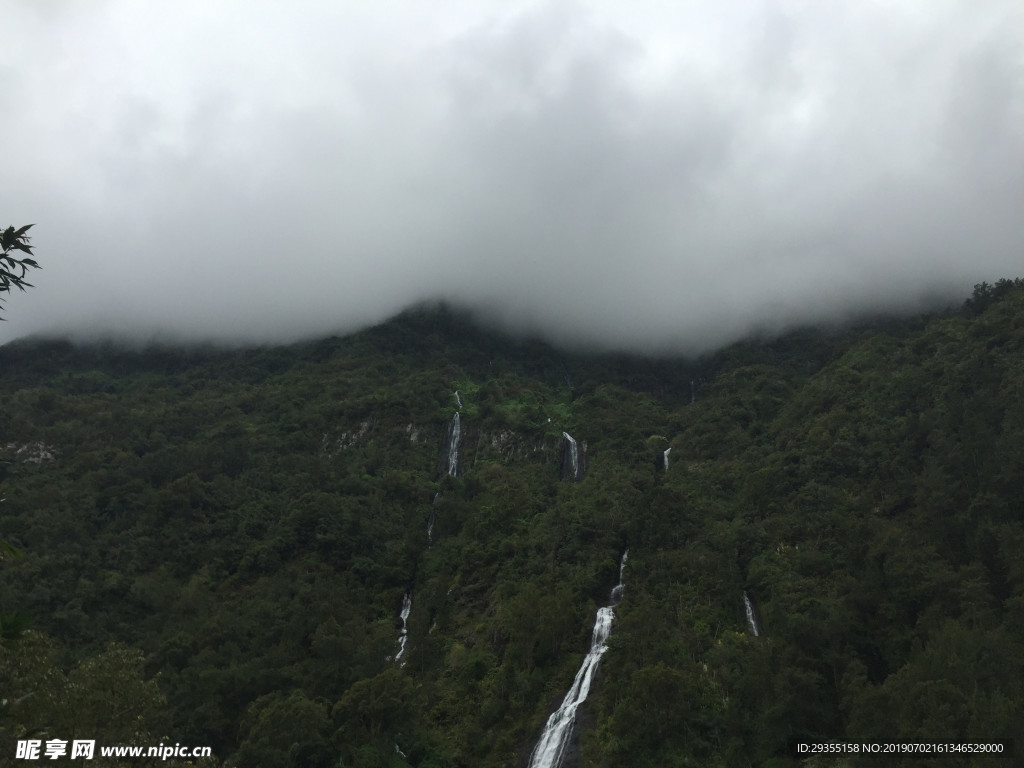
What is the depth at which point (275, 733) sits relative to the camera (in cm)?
4631

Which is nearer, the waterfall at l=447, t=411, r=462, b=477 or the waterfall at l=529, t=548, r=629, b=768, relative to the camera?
the waterfall at l=529, t=548, r=629, b=768

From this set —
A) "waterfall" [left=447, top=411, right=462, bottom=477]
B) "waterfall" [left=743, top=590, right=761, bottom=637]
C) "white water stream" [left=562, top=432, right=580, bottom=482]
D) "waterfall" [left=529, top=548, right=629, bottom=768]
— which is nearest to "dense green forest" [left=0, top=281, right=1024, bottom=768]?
"waterfall" [left=743, top=590, right=761, bottom=637]

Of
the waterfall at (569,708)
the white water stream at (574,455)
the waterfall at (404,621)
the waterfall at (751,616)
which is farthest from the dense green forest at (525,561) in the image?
the white water stream at (574,455)

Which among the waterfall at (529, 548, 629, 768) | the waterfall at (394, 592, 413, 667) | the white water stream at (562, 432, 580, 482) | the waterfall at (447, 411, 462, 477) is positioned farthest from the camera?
the waterfall at (447, 411, 462, 477)


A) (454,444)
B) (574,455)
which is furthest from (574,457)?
(454,444)

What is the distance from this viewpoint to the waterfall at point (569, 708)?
52219mm

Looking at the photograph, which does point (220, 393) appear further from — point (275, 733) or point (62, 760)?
point (62, 760)

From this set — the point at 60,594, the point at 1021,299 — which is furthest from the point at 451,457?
the point at 1021,299

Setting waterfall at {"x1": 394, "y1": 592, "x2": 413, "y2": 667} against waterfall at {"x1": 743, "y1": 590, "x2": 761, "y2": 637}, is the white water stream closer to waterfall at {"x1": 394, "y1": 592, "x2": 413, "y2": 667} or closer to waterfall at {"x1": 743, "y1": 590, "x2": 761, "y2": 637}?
waterfall at {"x1": 394, "y1": 592, "x2": 413, "y2": 667}

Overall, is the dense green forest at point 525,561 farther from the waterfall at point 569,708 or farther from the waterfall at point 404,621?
the waterfall at point 404,621

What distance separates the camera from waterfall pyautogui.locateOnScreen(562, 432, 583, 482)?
106m

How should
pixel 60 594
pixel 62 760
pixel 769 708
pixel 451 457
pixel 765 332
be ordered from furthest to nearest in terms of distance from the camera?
pixel 765 332, pixel 451 457, pixel 60 594, pixel 769 708, pixel 62 760

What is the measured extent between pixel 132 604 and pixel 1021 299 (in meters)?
99.0

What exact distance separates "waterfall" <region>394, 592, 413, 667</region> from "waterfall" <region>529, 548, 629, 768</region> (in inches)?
654
